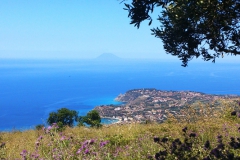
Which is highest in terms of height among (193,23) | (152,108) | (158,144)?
(193,23)

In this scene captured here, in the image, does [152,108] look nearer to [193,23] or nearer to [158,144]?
[158,144]

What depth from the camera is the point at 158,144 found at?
→ 5.39 meters

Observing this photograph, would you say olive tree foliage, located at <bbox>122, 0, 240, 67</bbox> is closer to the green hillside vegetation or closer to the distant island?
the green hillside vegetation

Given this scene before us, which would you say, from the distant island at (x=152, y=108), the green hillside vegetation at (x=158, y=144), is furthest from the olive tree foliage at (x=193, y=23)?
the distant island at (x=152, y=108)

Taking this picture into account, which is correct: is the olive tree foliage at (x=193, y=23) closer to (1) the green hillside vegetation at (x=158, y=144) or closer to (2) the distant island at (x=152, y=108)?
(1) the green hillside vegetation at (x=158, y=144)

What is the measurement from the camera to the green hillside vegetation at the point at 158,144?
3656 mm

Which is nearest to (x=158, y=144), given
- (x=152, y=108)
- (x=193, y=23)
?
(x=193, y=23)

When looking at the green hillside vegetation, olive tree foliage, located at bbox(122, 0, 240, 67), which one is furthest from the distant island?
olive tree foliage, located at bbox(122, 0, 240, 67)

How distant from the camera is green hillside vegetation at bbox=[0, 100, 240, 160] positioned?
12.0 feet

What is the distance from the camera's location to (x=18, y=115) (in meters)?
112

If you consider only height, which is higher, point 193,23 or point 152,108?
point 193,23

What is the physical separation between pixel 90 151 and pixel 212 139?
3011mm

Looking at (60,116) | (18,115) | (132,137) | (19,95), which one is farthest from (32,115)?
Answer: (132,137)

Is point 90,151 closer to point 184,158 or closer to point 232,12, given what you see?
point 184,158
